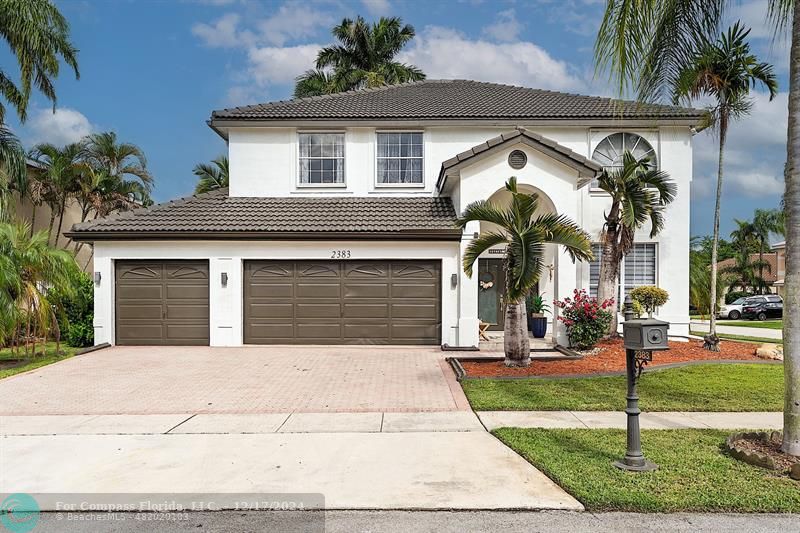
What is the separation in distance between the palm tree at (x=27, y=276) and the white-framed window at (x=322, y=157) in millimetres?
6991

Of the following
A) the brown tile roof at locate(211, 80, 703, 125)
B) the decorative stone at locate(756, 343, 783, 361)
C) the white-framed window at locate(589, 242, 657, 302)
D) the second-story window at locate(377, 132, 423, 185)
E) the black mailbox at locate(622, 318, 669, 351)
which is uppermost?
the brown tile roof at locate(211, 80, 703, 125)

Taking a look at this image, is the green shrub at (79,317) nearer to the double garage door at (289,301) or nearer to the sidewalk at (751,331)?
the double garage door at (289,301)

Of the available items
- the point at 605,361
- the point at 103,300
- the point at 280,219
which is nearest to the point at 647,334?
the point at 605,361

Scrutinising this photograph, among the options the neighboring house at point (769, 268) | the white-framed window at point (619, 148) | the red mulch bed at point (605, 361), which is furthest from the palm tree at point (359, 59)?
the neighboring house at point (769, 268)

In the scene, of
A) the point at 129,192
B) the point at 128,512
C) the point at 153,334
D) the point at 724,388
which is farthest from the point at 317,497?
the point at 129,192

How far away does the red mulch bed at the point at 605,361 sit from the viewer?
10430mm

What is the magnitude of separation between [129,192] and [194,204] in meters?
11.8

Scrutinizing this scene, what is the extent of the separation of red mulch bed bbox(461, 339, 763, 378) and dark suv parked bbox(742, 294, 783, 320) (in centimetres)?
2378

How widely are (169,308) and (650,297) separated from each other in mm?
13583

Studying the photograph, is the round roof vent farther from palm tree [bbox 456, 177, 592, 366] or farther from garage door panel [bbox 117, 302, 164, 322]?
garage door panel [bbox 117, 302, 164, 322]

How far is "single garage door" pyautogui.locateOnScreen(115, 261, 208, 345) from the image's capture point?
14.7 metres

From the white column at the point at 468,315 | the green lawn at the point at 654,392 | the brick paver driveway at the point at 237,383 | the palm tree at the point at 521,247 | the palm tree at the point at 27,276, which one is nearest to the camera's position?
the green lawn at the point at 654,392

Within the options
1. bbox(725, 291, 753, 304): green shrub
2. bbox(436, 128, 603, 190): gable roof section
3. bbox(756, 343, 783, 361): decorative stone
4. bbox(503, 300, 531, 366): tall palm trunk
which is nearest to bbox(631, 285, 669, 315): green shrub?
bbox(756, 343, 783, 361): decorative stone

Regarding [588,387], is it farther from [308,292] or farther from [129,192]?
[129,192]
